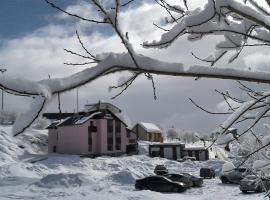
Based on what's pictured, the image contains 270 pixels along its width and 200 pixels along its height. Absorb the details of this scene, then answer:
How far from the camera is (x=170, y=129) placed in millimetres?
121250

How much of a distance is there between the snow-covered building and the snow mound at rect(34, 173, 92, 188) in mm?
19548

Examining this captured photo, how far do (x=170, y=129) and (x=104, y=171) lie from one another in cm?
8215

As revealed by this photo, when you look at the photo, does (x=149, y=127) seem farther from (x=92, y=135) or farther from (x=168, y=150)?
(x=92, y=135)

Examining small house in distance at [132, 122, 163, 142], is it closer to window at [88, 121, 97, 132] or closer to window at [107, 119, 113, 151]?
window at [107, 119, 113, 151]

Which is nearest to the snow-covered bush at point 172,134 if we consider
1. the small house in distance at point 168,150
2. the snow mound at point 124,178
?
the small house in distance at point 168,150

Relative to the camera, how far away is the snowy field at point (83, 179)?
23781 millimetres

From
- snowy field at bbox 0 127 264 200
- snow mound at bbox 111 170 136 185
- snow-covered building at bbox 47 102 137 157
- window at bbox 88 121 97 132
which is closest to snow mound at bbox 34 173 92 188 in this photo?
snowy field at bbox 0 127 264 200

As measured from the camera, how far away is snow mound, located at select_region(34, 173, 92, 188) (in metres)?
29.1

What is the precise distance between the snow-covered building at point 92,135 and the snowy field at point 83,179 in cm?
432

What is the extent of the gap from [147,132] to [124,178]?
1691 inches

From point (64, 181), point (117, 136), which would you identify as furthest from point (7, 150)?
point (64, 181)

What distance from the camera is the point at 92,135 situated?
5269cm

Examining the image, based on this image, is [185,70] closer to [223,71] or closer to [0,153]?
[223,71]

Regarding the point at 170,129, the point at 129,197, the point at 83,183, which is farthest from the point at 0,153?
the point at 170,129
